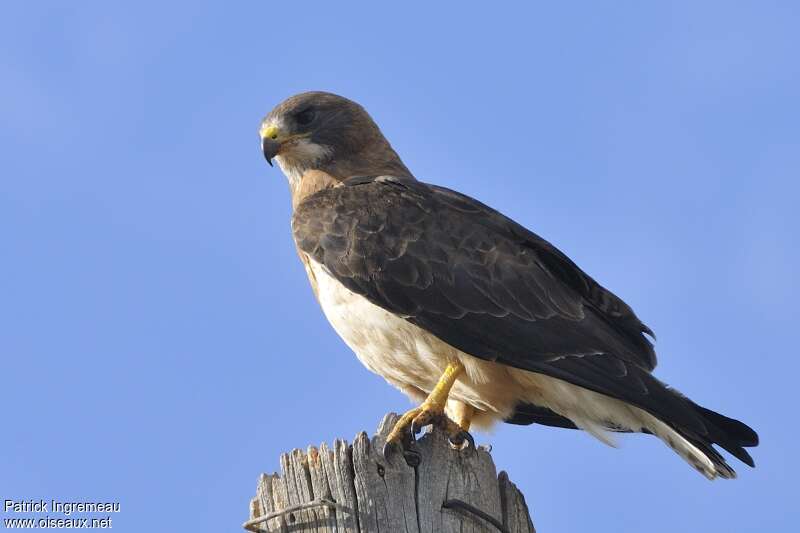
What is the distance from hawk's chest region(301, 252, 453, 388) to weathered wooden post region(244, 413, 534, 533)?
151 cm

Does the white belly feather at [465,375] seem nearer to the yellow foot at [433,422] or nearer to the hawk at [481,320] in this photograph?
the hawk at [481,320]

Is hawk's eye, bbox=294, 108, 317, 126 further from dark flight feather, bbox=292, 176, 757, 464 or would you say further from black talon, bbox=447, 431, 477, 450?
black talon, bbox=447, 431, 477, 450

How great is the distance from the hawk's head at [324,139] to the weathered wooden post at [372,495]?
3.49m

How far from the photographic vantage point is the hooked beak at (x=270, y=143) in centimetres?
797

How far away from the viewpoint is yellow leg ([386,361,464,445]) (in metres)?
5.21

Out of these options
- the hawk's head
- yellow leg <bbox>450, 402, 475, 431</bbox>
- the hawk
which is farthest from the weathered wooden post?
the hawk's head

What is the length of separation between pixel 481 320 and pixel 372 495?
6.50 feet

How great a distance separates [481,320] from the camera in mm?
6441

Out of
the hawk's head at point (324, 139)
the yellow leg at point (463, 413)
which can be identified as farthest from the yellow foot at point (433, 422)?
the hawk's head at point (324, 139)

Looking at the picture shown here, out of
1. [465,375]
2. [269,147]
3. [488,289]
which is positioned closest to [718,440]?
[465,375]

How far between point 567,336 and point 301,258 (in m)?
1.81

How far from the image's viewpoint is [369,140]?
8438mm

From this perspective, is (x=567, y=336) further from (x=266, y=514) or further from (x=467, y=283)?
(x=266, y=514)

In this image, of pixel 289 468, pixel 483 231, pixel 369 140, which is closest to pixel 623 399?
pixel 483 231
